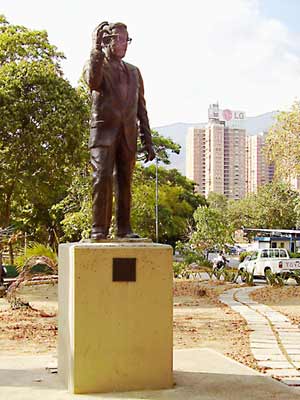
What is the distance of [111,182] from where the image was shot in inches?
240

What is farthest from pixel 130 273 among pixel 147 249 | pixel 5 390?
pixel 5 390

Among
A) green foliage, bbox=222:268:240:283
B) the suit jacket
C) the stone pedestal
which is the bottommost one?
green foliage, bbox=222:268:240:283

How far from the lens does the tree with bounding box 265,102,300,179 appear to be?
62.5 feet

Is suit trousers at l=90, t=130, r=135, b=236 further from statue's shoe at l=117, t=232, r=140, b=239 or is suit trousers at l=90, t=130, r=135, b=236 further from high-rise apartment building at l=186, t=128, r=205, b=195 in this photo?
high-rise apartment building at l=186, t=128, r=205, b=195

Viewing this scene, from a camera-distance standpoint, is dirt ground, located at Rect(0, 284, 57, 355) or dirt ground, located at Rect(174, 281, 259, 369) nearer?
dirt ground, located at Rect(174, 281, 259, 369)

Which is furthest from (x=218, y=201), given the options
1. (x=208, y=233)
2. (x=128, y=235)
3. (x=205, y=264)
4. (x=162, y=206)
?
(x=128, y=235)

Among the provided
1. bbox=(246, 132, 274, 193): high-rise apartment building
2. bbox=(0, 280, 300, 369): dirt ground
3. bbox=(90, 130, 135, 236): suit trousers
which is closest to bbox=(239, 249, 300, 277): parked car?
bbox=(0, 280, 300, 369): dirt ground

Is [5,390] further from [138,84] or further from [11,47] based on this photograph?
[11,47]

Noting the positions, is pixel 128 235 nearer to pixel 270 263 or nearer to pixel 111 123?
pixel 111 123

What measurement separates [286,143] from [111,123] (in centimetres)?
1388

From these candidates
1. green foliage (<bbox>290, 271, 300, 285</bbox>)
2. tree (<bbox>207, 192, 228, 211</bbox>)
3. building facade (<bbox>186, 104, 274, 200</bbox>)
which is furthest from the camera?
building facade (<bbox>186, 104, 274, 200</bbox>)

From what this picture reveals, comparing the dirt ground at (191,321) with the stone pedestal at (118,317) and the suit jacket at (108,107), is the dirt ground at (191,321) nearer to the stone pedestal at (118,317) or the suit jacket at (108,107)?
the stone pedestal at (118,317)

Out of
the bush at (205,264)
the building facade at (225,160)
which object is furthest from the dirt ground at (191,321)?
the building facade at (225,160)

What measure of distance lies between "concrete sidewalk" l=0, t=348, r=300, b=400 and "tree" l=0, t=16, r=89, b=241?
1283 cm
